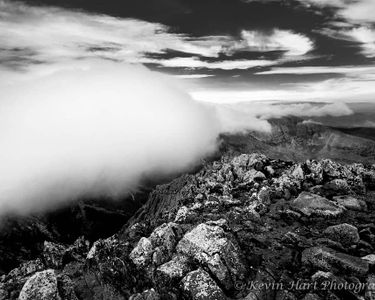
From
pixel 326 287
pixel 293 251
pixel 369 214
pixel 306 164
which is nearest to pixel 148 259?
pixel 293 251

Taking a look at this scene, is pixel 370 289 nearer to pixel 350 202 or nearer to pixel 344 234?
pixel 344 234

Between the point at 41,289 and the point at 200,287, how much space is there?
2467 centimetres

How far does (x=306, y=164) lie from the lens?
310ft

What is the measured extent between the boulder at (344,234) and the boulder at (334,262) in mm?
5810

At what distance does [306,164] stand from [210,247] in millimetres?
49651

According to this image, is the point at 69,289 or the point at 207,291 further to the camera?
the point at 69,289

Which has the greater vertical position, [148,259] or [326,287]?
[326,287]

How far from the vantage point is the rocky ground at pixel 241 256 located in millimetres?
50031

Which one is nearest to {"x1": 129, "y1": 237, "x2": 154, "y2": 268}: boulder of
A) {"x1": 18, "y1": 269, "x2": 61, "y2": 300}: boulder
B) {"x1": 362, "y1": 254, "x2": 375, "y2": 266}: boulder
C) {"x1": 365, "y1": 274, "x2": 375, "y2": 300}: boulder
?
{"x1": 18, "y1": 269, "x2": 61, "y2": 300}: boulder

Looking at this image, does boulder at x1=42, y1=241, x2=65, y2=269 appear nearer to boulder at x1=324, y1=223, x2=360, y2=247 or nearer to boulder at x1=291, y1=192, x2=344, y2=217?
boulder at x1=291, y1=192, x2=344, y2=217

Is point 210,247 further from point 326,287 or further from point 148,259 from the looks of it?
point 326,287

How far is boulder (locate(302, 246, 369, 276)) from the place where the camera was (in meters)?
50.4

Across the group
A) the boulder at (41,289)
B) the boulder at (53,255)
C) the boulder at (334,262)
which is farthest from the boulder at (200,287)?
the boulder at (53,255)

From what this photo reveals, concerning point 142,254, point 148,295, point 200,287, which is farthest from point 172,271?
point 142,254
